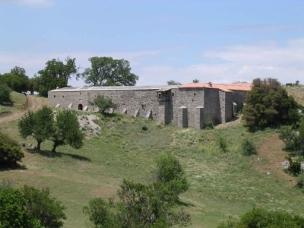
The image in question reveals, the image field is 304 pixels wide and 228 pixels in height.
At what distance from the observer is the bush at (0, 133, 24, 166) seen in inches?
2049

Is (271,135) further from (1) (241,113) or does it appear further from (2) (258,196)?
(2) (258,196)

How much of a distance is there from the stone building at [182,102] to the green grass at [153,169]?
2.11 meters

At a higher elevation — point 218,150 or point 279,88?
point 279,88

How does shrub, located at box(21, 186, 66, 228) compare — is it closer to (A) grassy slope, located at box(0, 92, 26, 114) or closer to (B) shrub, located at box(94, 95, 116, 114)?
(B) shrub, located at box(94, 95, 116, 114)

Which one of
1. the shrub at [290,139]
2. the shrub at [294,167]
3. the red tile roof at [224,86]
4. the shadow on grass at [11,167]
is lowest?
the shrub at [294,167]

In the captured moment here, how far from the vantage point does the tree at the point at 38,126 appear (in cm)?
5850

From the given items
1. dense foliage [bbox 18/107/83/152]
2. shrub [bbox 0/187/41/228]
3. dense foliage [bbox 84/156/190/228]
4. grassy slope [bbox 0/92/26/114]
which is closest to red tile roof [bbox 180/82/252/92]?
grassy slope [bbox 0/92/26/114]

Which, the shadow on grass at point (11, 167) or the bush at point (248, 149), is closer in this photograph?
the shadow on grass at point (11, 167)

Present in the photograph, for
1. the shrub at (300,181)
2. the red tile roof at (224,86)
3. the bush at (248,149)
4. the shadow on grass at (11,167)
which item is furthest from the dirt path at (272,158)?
the shadow on grass at (11,167)

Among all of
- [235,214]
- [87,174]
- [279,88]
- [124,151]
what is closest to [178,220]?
[235,214]

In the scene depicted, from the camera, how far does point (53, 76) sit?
108500mm

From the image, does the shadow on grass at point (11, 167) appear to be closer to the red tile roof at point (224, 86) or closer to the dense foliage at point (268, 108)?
the dense foliage at point (268, 108)

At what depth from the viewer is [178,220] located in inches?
1400

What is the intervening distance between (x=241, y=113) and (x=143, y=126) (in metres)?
11.4
